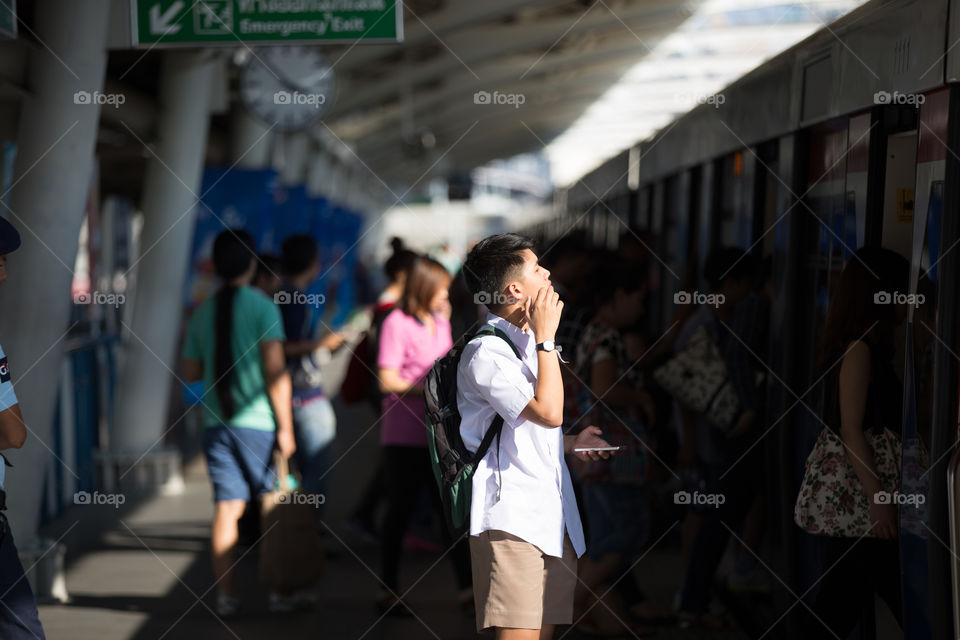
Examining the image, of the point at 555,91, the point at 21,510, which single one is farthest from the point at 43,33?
the point at 555,91

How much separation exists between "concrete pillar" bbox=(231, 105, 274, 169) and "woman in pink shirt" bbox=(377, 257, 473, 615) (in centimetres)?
758

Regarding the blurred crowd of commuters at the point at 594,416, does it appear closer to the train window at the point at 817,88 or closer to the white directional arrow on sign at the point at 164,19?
the train window at the point at 817,88

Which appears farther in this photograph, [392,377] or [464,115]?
[464,115]

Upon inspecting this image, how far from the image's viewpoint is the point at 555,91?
2556 centimetres

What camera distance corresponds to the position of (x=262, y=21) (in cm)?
573

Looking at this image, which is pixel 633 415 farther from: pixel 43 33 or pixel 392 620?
pixel 43 33

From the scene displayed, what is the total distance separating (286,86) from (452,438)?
Answer: 9.26 meters

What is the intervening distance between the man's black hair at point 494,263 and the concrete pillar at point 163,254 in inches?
218

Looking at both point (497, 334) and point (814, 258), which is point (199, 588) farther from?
point (814, 258)

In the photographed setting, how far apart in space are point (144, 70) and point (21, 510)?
22.9 ft

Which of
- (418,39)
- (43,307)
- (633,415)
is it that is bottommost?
(633,415)

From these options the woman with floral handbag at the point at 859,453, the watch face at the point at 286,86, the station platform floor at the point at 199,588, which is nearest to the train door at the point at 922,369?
the woman with floral handbag at the point at 859,453

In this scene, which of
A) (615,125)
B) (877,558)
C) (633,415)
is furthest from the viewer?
(615,125)

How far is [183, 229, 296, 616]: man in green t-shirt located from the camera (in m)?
5.18
